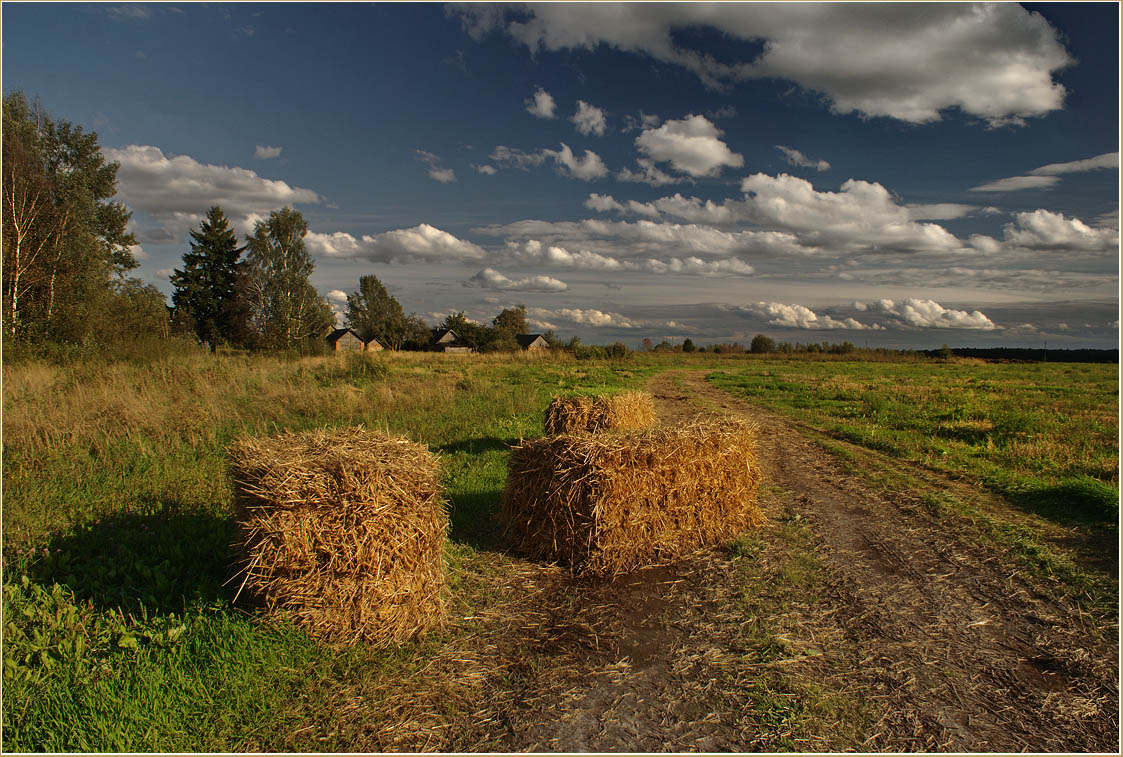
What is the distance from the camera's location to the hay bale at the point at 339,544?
3896mm

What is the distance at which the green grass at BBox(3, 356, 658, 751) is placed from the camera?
3.13 m

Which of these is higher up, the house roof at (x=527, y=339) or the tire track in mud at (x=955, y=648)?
the house roof at (x=527, y=339)

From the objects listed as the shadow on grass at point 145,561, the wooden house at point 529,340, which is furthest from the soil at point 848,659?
the wooden house at point 529,340

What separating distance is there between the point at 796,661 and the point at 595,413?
20.2ft

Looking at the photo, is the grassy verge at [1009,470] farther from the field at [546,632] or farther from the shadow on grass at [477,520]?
the shadow on grass at [477,520]

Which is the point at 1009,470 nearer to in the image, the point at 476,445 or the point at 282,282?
the point at 476,445

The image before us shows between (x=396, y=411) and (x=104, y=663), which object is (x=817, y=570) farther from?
(x=396, y=411)

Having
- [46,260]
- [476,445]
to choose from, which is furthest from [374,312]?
[476,445]

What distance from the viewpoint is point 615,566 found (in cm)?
539

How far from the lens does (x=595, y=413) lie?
9.70 meters

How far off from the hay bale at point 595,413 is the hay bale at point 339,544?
5422 millimetres

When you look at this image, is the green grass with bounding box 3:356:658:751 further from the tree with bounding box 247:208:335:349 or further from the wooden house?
the wooden house

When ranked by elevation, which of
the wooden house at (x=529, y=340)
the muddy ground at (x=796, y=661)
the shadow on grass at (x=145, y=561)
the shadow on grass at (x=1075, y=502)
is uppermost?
the wooden house at (x=529, y=340)

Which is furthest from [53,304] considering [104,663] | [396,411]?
[104,663]
